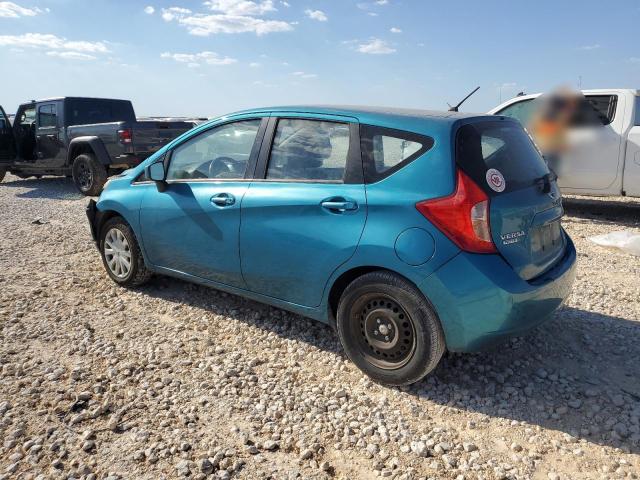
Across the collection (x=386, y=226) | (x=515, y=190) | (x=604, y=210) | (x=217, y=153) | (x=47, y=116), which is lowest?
(x=604, y=210)

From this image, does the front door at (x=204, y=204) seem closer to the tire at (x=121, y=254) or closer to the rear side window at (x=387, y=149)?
the tire at (x=121, y=254)

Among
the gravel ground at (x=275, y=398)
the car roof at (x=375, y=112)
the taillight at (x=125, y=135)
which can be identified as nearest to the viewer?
the gravel ground at (x=275, y=398)

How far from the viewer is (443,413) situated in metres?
2.91

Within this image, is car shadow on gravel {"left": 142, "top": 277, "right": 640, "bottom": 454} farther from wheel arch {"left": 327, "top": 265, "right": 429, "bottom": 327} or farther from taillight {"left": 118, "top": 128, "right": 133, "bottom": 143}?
taillight {"left": 118, "top": 128, "right": 133, "bottom": 143}

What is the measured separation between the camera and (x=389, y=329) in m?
3.03

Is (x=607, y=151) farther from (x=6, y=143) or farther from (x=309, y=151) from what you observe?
(x=6, y=143)

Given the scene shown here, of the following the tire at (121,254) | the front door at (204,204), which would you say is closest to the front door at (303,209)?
the front door at (204,204)

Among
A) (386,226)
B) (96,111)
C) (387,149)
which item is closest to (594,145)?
(387,149)

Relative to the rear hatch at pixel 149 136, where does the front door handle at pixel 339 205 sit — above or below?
below

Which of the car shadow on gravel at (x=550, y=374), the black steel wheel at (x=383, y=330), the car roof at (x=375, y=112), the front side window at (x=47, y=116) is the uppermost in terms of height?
the front side window at (x=47, y=116)

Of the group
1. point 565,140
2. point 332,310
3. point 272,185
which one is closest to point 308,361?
point 332,310

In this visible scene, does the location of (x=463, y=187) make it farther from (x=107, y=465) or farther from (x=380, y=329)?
(x=107, y=465)

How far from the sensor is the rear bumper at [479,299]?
2.72m

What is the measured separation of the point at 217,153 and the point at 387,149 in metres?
1.48
